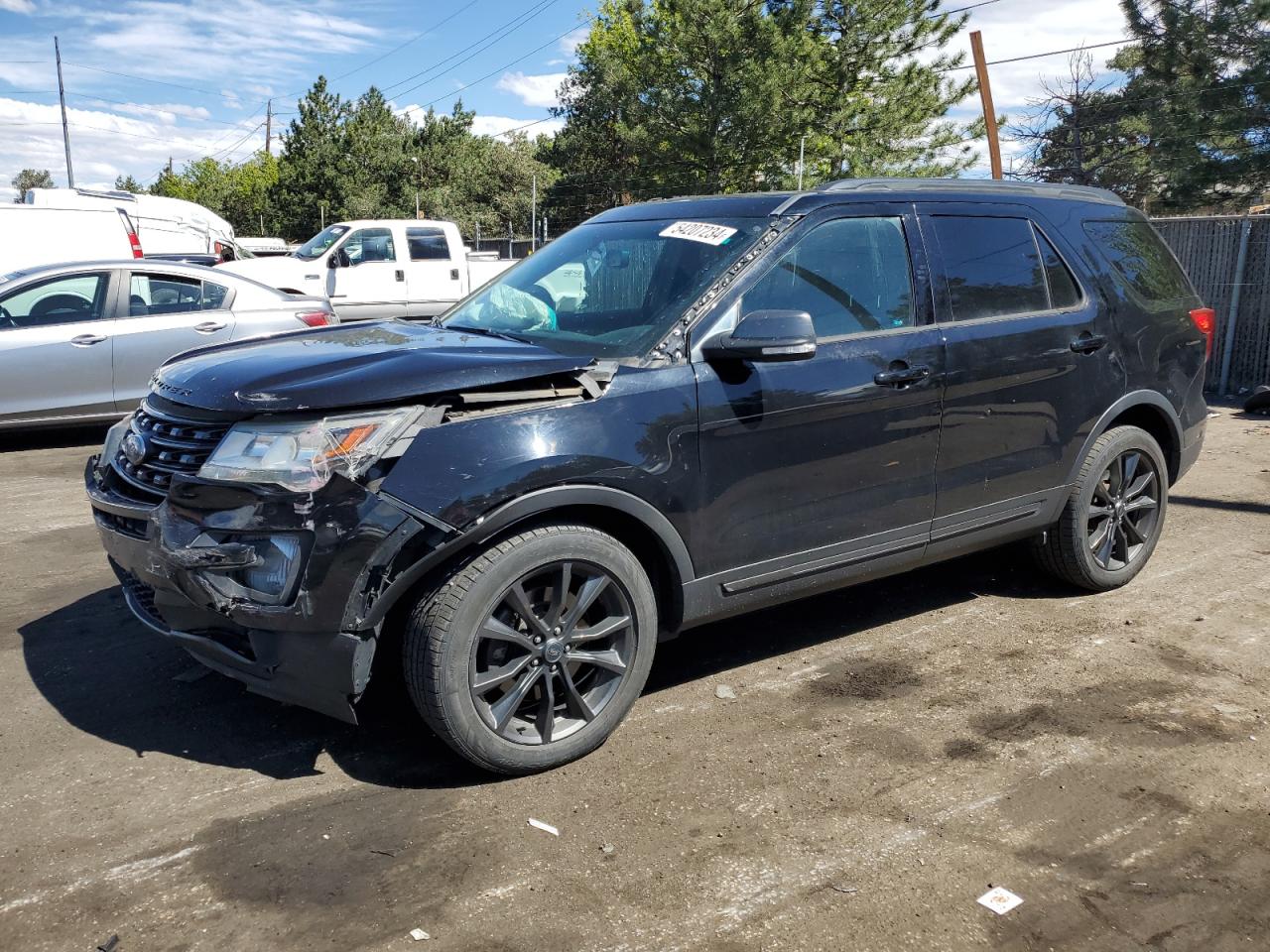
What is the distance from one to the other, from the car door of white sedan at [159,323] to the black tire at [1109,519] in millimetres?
7040

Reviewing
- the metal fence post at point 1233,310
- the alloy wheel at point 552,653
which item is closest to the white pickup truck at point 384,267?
the metal fence post at point 1233,310

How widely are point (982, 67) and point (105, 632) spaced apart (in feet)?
54.4

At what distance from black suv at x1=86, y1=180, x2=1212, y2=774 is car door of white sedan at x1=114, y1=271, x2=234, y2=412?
17.3 feet

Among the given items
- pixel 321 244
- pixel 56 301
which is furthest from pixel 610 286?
pixel 321 244

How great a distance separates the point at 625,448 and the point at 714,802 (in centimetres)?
115

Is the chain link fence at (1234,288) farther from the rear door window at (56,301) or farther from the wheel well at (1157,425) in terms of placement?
the rear door window at (56,301)

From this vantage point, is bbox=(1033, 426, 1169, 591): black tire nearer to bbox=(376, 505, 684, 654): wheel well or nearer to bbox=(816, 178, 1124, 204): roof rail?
bbox=(816, 178, 1124, 204): roof rail

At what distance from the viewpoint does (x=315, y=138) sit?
57375mm

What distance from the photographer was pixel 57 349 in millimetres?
8727

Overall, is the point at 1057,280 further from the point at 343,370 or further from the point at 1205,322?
the point at 343,370

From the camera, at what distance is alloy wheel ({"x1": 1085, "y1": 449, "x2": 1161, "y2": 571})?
5.11 metres

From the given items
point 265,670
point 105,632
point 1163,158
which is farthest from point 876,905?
point 1163,158

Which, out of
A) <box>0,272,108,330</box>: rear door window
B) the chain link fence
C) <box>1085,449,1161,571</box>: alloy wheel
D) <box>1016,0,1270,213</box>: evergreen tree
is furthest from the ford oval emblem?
<box>1016,0,1270,213</box>: evergreen tree

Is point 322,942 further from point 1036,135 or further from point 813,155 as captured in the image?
point 1036,135
